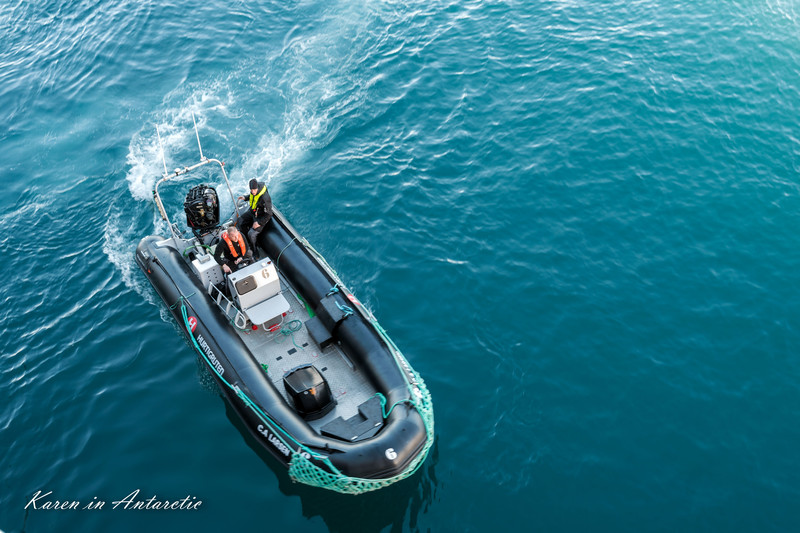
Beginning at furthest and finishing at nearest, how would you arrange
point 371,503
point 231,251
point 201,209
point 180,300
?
point 201,209
point 231,251
point 180,300
point 371,503

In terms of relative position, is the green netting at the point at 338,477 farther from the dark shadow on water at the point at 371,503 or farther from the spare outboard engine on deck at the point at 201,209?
the spare outboard engine on deck at the point at 201,209

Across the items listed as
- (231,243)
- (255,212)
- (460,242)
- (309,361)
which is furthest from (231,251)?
(460,242)

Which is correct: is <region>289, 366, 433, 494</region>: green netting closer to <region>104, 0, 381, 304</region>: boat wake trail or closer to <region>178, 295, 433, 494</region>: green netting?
<region>178, 295, 433, 494</region>: green netting

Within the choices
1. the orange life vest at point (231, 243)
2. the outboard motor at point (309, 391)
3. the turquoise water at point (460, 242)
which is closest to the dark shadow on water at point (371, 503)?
the turquoise water at point (460, 242)

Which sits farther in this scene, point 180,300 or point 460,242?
point 460,242

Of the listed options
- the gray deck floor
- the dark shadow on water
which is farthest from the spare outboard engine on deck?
the dark shadow on water

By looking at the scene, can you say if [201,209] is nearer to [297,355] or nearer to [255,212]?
[255,212]
